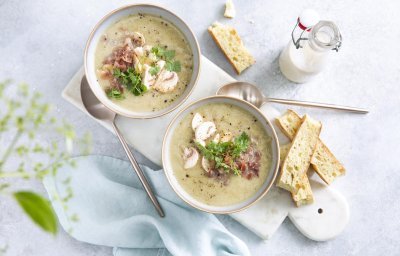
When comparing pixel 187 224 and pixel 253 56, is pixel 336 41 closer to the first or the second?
pixel 253 56

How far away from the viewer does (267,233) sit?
→ 269 cm

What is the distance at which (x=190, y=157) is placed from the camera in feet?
8.13

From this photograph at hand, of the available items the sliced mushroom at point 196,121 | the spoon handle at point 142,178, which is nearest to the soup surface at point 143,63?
the sliced mushroom at point 196,121

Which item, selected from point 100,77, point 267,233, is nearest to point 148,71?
point 100,77

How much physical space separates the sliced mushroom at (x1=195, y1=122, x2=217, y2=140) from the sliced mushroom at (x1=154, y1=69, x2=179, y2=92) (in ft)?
0.94

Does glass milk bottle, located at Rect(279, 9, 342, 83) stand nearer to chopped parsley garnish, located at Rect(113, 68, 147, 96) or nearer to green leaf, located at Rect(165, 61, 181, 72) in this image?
green leaf, located at Rect(165, 61, 181, 72)

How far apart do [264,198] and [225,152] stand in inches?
17.4

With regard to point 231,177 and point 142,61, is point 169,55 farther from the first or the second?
point 231,177

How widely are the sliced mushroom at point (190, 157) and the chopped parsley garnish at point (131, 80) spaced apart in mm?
417

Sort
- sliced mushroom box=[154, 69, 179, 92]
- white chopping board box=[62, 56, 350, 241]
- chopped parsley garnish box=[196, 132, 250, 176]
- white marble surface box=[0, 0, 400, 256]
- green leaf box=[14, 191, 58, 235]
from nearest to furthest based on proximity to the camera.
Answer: green leaf box=[14, 191, 58, 235] → chopped parsley garnish box=[196, 132, 250, 176] → sliced mushroom box=[154, 69, 179, 92] → white chopping board box=[62, 56, 350, 241] → white marble surface box=[0, 0, 400, 256]

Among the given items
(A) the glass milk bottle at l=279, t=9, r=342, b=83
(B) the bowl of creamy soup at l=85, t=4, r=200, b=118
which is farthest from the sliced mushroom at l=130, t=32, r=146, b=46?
(A) the glass milk bottle at l=279, t=9, r=342, b=83

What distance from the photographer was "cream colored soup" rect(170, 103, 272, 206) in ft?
8.16

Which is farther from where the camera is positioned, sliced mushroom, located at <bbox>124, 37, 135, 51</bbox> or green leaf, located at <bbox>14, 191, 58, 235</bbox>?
sliced mushroom, located at <bbox>124, 37, 135, 51</bbox>

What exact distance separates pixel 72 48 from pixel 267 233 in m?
1.68
